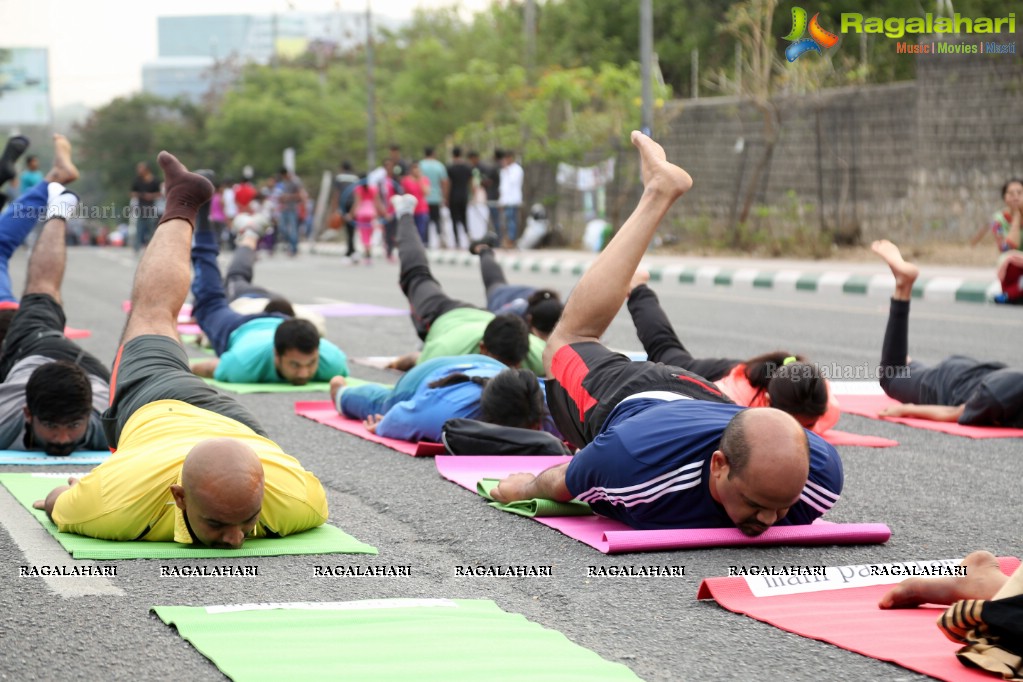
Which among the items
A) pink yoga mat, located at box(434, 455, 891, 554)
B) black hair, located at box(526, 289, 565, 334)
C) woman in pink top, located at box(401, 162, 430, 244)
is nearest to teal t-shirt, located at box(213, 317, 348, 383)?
black hair, located at box(526, 289, 565, 334)

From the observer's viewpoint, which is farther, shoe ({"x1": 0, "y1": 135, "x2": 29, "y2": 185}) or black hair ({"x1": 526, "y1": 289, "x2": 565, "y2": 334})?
shoe ({"x1": 0, "y1": 135, "x2": 29, "y2": 185})

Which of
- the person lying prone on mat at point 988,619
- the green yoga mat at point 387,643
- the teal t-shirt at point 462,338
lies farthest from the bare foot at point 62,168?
the person lying prone on mat at point 988,619

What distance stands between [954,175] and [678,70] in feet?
56.5

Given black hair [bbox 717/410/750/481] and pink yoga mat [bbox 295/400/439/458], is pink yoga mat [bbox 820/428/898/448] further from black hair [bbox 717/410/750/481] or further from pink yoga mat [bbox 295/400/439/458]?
black hair [bbox 717/410/750/481]

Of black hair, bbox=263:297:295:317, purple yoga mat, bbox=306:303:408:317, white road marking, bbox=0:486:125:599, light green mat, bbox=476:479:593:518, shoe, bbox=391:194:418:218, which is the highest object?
shoe, bbox=391:194:418:218

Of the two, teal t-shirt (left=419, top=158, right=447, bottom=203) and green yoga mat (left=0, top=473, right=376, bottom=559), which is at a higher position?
teal t-shirt (left=419, top=158, right=447, bottom=203)

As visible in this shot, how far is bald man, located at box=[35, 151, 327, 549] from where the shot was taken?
4.70 m

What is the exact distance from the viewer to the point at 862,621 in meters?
4.11

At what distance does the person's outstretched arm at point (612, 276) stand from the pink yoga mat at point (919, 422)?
2.57 m

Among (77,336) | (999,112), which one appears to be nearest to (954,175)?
(999,112)

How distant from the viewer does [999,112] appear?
805 inches

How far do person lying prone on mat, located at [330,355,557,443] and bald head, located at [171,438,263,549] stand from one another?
7.09 feet

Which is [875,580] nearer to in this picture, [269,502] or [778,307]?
[269,502]

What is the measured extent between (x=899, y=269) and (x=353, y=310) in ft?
30.6
